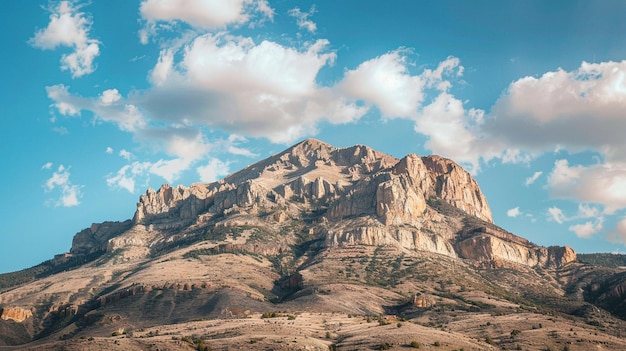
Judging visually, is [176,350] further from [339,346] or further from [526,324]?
[526,324]

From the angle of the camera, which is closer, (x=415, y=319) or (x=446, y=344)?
(x=446, y=344)

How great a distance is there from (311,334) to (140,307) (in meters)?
87.7

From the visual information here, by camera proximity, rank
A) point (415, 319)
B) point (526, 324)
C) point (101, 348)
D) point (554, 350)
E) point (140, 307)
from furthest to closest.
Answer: point (140, 307), point (415, 319), point (526, 324), point (554, 350), point (101, 348)

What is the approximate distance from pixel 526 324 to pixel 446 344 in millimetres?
42543

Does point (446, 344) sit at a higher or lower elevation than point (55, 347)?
lower

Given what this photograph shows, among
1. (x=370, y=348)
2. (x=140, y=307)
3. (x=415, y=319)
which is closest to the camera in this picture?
(x=370, y=348)

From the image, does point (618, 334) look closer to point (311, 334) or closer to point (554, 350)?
point (554, 350)

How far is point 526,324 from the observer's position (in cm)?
15175

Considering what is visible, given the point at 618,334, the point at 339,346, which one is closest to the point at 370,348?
the point at 339,346

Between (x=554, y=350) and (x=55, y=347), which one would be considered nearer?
(x=55, y=347)

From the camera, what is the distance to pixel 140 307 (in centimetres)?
19838

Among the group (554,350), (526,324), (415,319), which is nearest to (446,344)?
(554,350)

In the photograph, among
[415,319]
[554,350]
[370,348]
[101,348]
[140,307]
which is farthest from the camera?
[140,307]

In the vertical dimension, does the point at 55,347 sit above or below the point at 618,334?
above
